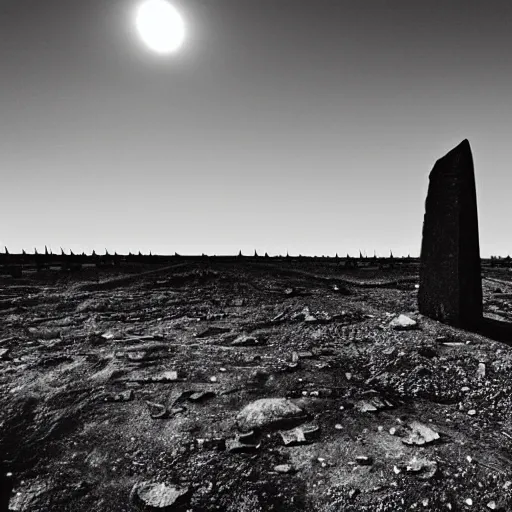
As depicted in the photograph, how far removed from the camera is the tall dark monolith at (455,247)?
436cm

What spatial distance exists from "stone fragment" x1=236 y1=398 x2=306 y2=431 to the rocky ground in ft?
0.04

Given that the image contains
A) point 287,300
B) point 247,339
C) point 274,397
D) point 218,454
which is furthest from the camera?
point 287,300

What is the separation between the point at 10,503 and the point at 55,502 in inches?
12.5

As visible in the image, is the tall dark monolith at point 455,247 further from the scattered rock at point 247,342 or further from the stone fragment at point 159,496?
the stone fragment at point 159,496

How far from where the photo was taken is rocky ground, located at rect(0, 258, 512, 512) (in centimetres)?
236

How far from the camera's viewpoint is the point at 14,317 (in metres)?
5.55

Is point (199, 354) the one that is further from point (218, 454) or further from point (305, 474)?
point (305, 474)

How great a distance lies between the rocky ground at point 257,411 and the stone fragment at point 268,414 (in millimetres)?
13

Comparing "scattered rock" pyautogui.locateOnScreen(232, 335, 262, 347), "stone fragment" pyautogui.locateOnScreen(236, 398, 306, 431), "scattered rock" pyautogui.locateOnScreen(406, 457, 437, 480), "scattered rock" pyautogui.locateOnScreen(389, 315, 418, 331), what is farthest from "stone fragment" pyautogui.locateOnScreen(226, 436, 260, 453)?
"scattered rock" pyautogui.locateOnScreen(389, 315, 418, 331)

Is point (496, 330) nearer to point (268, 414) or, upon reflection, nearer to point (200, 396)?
point (268, 414)

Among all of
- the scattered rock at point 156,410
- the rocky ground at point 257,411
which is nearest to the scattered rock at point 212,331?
the rocky ground at point 257,411

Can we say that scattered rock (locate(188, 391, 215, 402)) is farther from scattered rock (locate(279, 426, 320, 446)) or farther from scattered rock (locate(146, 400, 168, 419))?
scattered rock (locate(279, 426, 320, 446))

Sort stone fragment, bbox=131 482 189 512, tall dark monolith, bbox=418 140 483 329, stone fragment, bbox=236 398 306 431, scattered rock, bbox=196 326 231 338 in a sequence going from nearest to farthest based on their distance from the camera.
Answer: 1. stone fragment, bbox=131 482 189 512
2. stone fragment, bbox=236 398 306 431
3. tall dark monolith, bbox=418 140 483 329
4. scattered rock, bbox=196 326 231 338

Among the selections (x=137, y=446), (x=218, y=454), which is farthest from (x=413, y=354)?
(x=137, y=446)
